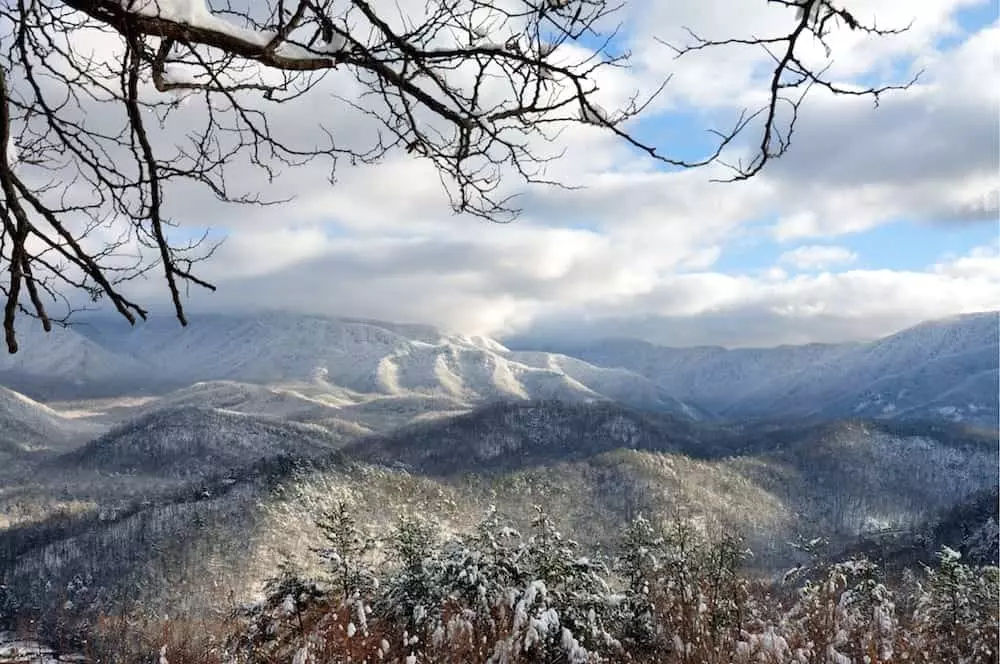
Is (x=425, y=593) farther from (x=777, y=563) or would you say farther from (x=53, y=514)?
(x=53, y=514)

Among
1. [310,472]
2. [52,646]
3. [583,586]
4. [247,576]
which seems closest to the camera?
[583,586]

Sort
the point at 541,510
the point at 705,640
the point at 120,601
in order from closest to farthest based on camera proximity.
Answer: the point at 705,640, the point at 541,510, the point at 120,601

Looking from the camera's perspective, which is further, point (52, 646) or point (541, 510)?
point (52, 646)

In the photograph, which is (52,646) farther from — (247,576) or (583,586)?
(583,586)

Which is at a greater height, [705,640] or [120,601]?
[705,640]

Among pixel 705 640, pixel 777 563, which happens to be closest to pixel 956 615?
pixel 705 640

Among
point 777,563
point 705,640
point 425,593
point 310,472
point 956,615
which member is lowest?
point 777,563
